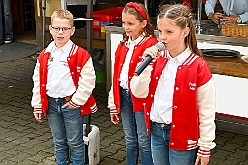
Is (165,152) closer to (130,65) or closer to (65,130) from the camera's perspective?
(130,65)

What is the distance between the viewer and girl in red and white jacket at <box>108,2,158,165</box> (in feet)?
11.2

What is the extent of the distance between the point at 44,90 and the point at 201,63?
1462mm

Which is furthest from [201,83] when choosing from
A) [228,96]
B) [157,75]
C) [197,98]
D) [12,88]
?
[12,88]

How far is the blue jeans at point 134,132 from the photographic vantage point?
11.6ft

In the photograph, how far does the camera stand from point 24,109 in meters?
6.12

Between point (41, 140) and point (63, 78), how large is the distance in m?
1.76

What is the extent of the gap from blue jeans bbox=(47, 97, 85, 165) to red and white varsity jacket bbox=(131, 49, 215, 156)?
1136mm

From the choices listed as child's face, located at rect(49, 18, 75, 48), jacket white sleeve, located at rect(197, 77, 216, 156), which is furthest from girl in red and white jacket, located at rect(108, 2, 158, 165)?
jacket white sleeve, located at rect(197, 77, 216, 156)

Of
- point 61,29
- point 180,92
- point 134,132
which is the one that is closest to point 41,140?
point 134,132

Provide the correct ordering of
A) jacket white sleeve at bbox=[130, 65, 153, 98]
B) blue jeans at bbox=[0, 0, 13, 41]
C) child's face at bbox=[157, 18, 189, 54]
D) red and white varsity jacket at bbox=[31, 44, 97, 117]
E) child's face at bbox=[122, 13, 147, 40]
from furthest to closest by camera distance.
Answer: blue jeans at bbox=[0, 0, 13, 41] → red and white varsity jacket at bbox=[31, 44, 97, 117] → child's face at bbox=[122, 13, 147, 40] → jacket white sleeve at bbox=[130, 65, 153, 98] → child's face at bbox=[157, 18, 189, 54]

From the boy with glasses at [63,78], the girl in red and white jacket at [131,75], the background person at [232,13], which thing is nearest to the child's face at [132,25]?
the girl in red and white jacket at [131,75]

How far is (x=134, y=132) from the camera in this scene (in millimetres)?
3680

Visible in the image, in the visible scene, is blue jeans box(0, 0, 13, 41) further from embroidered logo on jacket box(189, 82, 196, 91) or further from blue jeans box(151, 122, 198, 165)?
embroidered logo on jacket box(189, 82, 196, 91)

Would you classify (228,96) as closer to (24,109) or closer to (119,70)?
(119,70)
